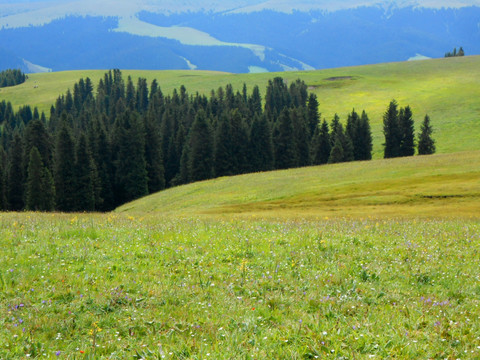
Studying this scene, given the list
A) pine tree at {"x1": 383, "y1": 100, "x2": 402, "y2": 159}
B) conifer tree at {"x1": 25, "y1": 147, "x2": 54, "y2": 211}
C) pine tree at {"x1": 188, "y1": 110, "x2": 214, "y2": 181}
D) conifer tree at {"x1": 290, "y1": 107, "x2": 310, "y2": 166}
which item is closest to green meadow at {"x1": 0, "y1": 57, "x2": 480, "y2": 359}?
conifer tree at {"x1": 25, "y1": 147, "x2": 54, "y2": 211}

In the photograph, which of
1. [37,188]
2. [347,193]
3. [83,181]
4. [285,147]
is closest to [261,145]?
[285,147]

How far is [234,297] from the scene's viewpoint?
8469 millimetres

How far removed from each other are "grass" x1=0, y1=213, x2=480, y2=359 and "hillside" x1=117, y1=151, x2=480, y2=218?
2266 centimetres

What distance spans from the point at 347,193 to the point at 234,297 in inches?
1673

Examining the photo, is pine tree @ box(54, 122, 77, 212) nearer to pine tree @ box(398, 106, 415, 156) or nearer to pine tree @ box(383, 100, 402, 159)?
pine tree @ box(383, 100, 402, 159)

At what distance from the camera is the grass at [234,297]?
6.46 meters

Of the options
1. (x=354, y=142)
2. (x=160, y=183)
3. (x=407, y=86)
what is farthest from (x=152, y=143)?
(x=407, y=86)

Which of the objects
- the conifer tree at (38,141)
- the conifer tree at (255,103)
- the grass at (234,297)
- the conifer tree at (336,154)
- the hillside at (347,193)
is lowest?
the hillside at (347,193)

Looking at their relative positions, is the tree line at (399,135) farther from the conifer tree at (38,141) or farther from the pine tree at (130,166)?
the conifer tree at (38,141)

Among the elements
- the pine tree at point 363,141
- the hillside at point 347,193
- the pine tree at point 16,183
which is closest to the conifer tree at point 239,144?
the pine tree at point 363,141

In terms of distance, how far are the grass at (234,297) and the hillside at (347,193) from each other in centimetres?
2266

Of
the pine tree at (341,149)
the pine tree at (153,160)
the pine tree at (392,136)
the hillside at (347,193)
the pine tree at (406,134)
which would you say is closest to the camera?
the hillside at (347,193)

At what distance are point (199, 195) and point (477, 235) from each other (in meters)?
46.4

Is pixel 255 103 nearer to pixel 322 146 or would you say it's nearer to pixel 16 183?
pixel 322 146
